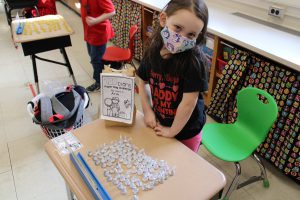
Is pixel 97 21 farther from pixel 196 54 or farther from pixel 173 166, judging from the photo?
pixel 173 166

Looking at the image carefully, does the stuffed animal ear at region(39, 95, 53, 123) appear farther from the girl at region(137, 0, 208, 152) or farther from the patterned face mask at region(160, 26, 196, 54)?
the patterned face mask at region(160, 26, 196, 54)

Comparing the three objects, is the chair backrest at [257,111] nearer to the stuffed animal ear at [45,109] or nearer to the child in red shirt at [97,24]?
the stuffed animal ear at [45,109]

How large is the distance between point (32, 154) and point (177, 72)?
4.79ft

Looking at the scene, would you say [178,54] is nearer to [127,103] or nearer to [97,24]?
[127,103]

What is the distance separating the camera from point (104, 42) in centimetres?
240

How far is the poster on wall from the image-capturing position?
987 millimetres

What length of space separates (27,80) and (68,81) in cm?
46

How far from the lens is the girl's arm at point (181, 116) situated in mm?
1006

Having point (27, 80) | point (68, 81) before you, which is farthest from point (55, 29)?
point (27, 80)

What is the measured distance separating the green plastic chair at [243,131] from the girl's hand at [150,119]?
52 centimetres

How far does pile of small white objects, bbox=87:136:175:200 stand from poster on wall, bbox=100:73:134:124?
0.11 metres

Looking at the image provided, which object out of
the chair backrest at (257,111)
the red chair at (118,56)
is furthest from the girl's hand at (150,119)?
the red chair at (118,56)

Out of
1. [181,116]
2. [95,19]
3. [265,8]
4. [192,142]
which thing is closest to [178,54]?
[181,116]

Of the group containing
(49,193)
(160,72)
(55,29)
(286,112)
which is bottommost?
(49,193)
